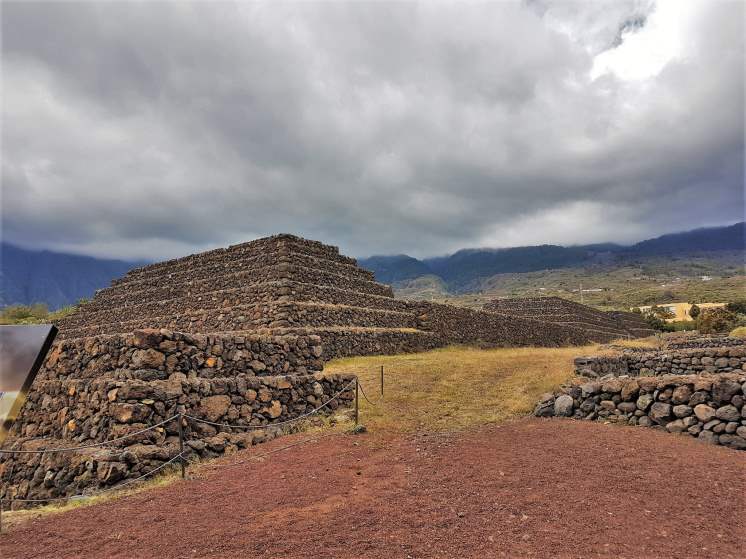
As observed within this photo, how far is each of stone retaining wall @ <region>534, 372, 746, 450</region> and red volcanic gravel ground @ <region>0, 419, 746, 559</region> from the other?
669mm

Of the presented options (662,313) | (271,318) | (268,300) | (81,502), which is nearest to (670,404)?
(81,502)

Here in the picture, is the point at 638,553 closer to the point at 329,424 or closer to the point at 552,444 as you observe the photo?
the point at 552,444

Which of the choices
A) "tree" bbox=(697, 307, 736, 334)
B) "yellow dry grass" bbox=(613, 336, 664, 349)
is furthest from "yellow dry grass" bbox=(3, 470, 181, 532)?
"tree" bbox=(697, 307, 736, 334)

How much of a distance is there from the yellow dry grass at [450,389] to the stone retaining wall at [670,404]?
142cm

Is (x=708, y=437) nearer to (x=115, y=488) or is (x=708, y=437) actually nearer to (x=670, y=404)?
(x=670, y=404)

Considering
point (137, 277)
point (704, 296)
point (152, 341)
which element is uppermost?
point (137, 277)

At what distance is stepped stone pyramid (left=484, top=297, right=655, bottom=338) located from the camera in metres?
59.4

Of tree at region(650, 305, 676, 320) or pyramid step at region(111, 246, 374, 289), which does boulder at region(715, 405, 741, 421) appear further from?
tree at region(650, 305, 676, 320)

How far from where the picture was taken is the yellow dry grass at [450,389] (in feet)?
38.9

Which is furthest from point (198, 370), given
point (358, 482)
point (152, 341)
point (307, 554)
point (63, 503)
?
point (307, 554)

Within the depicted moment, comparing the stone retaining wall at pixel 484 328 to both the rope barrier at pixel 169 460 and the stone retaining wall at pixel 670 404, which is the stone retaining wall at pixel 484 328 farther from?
the rope barrier at pixel 169 460

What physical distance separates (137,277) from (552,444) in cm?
3579

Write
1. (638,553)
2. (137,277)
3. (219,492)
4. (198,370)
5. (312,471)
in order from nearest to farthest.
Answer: (638,553), (219,492), (312,471), (198,370), (137,277)

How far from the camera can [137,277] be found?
118 ft
